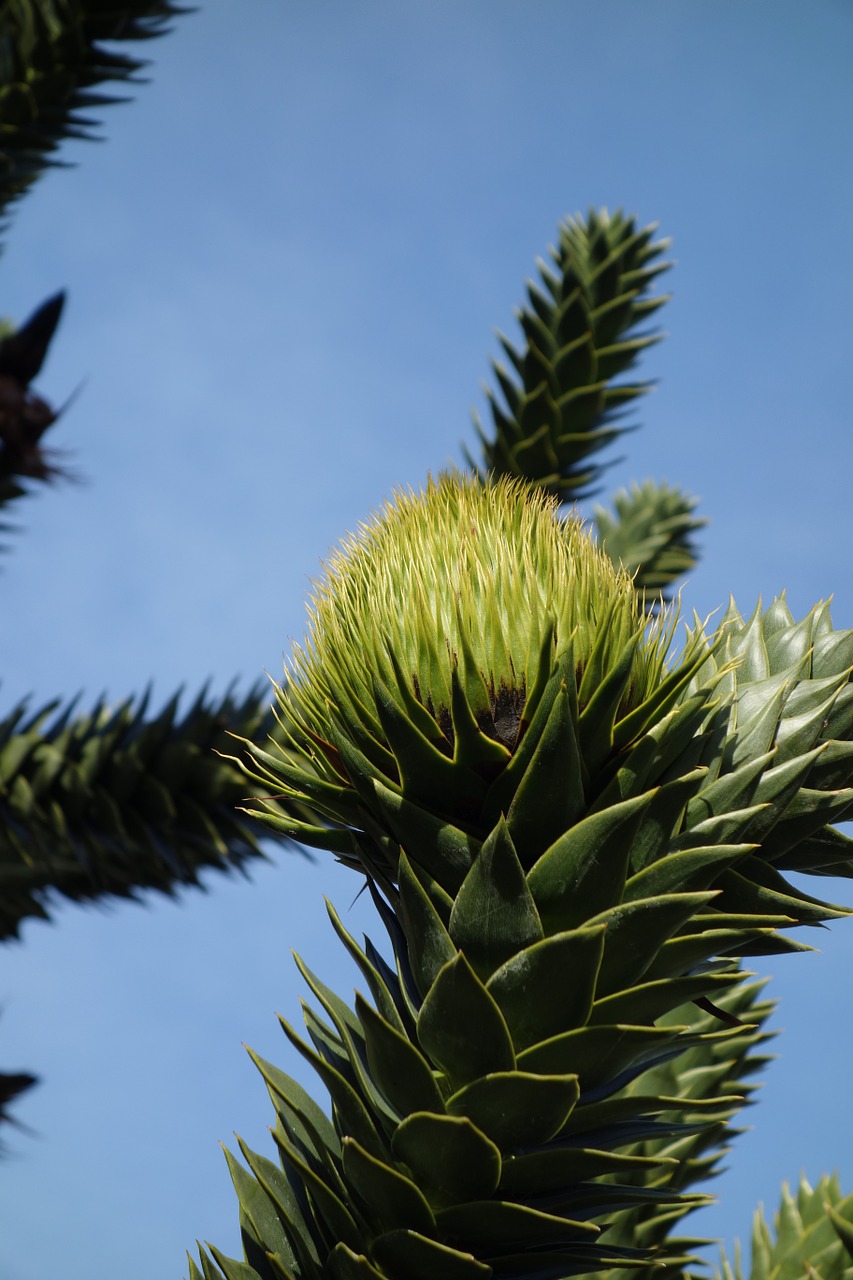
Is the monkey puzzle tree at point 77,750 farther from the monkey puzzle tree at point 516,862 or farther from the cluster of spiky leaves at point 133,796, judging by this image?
the monkey puzzle tree at point 516,862

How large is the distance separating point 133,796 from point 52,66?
2.69m

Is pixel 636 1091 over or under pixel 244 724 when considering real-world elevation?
under

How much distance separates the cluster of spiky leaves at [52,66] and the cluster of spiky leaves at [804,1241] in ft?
13.4

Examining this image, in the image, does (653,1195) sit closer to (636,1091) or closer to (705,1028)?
(705,1028)

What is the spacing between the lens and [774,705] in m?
1.44

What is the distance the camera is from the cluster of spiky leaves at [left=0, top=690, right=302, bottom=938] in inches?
147

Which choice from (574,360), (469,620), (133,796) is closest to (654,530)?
(574,360)

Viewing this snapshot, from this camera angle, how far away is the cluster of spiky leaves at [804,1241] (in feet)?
7.22

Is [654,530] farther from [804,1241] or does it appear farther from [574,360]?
[804,1241]

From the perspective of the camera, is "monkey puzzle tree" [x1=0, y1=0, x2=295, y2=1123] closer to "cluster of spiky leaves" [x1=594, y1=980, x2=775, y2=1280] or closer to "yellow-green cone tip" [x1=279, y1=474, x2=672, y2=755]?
"cluster of spiky leaves" [x1=594, y1=980, x2=775, y2=1280]

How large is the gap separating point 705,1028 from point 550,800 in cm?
122

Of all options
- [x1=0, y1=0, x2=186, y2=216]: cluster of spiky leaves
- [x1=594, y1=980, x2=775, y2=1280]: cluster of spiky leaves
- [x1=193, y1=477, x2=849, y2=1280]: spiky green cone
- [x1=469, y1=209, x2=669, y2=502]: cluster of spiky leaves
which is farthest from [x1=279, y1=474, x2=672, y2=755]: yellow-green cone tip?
[x1=0, y1=0, x2=186, y2=216]: cluster of spiky leaves

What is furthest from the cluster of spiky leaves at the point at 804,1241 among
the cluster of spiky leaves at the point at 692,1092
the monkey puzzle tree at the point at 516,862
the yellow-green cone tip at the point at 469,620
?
the yellow-green cone tip at the point at 469,620

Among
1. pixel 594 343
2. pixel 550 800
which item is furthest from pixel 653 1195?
pixel 594 343
